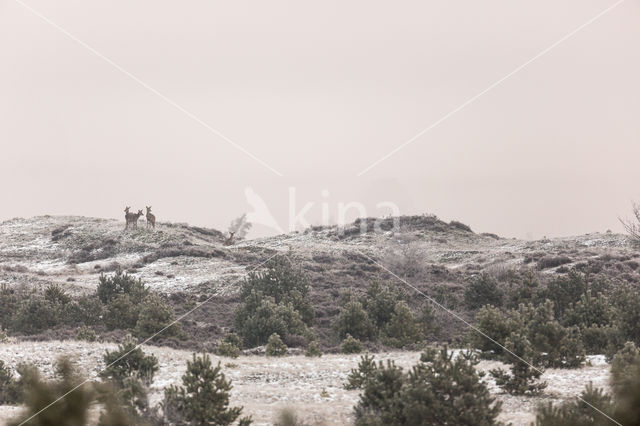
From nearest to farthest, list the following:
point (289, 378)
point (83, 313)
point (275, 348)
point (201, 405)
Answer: point (201, 405), point (289, 378), point (275, 348), point (83, 313)

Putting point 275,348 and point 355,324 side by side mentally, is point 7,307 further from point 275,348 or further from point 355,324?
point 355,324

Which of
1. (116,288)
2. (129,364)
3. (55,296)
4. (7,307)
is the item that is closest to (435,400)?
(129,364)

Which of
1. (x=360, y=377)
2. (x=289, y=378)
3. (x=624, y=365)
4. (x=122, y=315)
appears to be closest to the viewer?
(x=624, y=365)

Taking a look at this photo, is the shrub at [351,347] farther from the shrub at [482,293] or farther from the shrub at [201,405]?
the shrub at [482,293]

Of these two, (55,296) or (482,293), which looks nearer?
(55,296)

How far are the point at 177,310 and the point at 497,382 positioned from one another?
25.1 meters

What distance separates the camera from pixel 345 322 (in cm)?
3309

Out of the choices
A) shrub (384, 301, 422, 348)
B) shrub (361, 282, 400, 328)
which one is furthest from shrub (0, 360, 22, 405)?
shrub (361, 282, 400, 328)

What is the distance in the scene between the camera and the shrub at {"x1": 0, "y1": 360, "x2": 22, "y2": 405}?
19.9 meters

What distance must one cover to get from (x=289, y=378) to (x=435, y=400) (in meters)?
8.05

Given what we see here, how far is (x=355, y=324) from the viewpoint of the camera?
33.0m

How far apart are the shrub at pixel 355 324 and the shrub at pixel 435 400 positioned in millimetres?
15930

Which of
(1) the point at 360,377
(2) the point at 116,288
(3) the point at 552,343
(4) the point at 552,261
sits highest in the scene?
(4) the point at 552,261

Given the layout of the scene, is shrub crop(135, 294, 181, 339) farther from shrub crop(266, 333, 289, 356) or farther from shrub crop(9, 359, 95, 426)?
shrub crop(9, 359, 95, 426)
